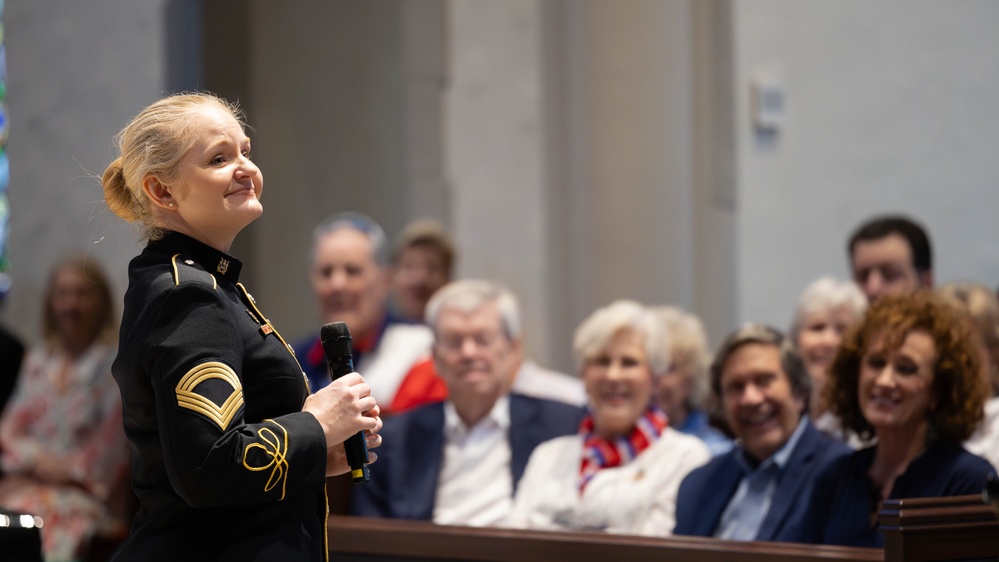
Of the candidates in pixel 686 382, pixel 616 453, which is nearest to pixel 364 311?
pixel 686 382

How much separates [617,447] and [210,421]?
269 centimetres

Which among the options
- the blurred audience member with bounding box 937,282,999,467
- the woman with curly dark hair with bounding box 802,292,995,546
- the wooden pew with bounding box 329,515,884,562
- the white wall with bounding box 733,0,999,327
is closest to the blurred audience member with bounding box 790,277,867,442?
the blurred audience member with bounding box 937,282,999,467

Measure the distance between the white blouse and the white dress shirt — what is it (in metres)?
0.15

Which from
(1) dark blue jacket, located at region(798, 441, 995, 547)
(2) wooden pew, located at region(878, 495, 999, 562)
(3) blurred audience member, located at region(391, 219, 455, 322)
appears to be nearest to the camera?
(2) wooden pew, located at region(878, 495, 999, 562)

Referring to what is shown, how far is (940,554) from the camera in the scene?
3096 millimetres

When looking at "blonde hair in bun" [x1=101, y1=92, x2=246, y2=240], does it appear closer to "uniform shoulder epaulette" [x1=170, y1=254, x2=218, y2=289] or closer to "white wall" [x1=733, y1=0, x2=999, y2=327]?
"uniform shoulder epaulette" [x1=170, y1=254, x2=218, y2=289]

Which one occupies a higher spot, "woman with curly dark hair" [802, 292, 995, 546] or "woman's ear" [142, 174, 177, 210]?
"woman's ear" [142, 174, 177, 210]

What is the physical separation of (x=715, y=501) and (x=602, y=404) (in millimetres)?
671

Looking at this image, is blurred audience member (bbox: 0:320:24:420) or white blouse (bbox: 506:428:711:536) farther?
blurred audience member (bbox: 0:320:24:420)

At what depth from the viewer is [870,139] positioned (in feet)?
Answer: 29.7

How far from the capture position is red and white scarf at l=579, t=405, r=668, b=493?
4680mm

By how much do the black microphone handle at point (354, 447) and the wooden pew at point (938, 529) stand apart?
133cm

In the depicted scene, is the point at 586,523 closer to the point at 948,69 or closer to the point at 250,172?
the point at 250,172

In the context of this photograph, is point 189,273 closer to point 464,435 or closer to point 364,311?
point 464,435
